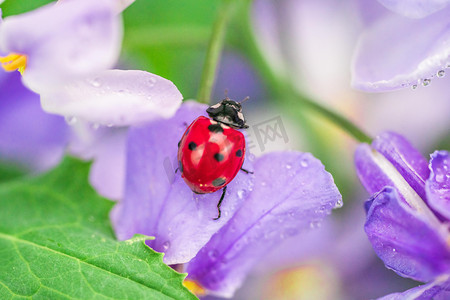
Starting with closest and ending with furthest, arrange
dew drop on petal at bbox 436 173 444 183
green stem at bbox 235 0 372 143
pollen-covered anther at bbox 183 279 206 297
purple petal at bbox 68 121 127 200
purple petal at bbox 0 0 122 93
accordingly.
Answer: purple petal at bbox 0 0 122 93, dew drop on petal at bbox 436 173 444 183, pollen-covered anther at bbox 183 279 206 297, purple petal at bbox 68 121 127 200, green stem at bbox 235 0 372 143

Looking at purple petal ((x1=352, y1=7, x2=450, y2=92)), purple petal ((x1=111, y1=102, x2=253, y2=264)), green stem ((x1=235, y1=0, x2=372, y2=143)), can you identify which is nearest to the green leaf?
purple petal ((x1=111, y1=102, x2=253, y2=264))

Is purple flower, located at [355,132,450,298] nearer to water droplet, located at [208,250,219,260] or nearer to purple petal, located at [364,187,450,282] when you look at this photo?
purple petal, located at [364,187,450,282]

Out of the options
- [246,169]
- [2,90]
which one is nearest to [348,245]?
[246,169]

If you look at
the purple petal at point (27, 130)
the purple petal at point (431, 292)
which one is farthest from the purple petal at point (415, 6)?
the purple petal at point (27, 130)

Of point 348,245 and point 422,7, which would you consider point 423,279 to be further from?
point 348,245

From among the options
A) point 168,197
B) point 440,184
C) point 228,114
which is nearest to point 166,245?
point 168,197

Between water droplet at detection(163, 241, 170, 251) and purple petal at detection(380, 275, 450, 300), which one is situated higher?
purple petal at detection(380, 275, 450, 300)

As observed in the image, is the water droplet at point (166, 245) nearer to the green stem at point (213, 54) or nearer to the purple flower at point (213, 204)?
the purple flower at point (213, 204)
